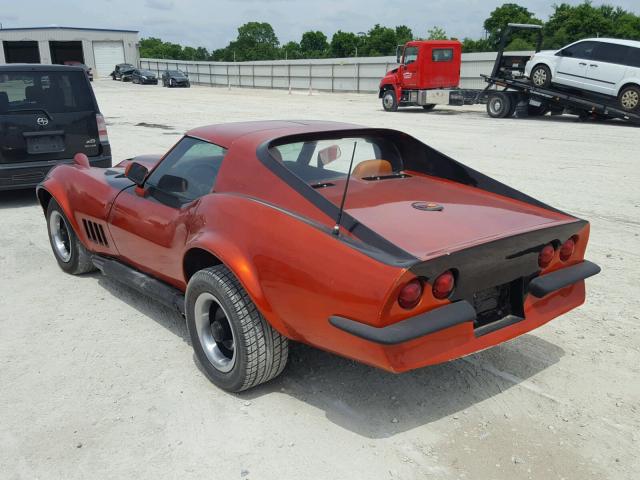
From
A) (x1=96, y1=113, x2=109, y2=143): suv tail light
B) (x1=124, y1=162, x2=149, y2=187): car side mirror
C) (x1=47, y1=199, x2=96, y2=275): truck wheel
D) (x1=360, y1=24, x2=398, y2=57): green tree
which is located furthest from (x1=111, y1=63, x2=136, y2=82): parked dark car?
(x1=124, y1=162, x2=149, y2=187): car side mirror

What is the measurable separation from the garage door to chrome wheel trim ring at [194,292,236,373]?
73520 mm

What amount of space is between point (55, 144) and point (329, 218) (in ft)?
19.9

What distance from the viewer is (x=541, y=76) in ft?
59.5

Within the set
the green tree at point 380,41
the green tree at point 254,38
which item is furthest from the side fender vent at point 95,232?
the green tree at point 254,38

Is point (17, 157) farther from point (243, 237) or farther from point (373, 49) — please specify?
point (373, 49)

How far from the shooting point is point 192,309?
3369 mm

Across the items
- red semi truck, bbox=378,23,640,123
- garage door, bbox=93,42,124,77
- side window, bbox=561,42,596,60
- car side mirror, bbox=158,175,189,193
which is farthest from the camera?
garage door, bbox=93,42,124,77

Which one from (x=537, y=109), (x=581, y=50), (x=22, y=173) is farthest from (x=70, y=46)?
(x=22, y=173)

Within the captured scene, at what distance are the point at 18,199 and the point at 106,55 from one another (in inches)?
2720

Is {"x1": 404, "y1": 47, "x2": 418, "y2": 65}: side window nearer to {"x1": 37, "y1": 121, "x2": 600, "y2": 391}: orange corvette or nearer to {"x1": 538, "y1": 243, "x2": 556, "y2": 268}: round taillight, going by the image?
{"x1": 37, "y1": 121, "x2": 600, "y2": 391}: orange corvette

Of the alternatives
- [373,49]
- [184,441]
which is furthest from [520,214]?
[373,49]

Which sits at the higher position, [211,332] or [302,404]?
[211,332]

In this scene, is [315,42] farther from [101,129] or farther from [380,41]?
[101,129]

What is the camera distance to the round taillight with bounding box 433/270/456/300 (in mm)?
2625
